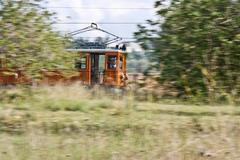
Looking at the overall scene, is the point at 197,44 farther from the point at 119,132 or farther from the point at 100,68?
the point at 100,68

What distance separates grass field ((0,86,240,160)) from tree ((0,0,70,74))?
1.42 meters

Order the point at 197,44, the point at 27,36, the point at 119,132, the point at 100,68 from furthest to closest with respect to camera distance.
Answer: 1. the point at 100,68
2. the point at 27,36
3. the point at 119,132
4. the point at 197,44

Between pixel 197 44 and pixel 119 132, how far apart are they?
1.96 meters

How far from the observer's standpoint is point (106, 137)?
7559mm

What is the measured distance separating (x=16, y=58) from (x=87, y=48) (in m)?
10.5

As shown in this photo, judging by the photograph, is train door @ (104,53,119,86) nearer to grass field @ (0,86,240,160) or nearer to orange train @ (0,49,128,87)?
orange train @ (0,49,128,87)

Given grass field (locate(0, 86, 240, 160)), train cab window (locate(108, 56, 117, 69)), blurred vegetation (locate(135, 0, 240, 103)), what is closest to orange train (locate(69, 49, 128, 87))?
train cab window (locate(108, 56, 117, 69))

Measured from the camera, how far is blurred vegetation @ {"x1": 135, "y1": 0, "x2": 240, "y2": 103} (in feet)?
23.0

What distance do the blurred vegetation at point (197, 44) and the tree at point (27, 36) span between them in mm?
5061

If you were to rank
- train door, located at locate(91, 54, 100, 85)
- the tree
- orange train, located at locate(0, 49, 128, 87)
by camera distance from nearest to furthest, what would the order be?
the tree
orange train, located at locate(0, 49, 128, 87)
train door, located at locate(91, 54, 100, 85)

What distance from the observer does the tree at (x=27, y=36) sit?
38.0 feet

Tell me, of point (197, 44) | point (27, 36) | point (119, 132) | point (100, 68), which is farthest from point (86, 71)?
point (197, 44)

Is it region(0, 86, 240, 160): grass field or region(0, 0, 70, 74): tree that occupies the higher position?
region(0, 0, 70, 74): tree

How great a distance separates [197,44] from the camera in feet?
23.2
